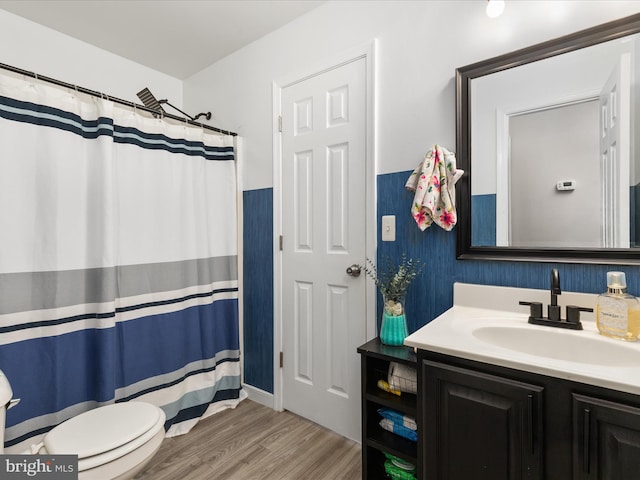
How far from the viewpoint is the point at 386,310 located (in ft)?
4.98

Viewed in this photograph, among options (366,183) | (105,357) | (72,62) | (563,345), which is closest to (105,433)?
(105,357)

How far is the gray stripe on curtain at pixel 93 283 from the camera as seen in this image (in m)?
1.45

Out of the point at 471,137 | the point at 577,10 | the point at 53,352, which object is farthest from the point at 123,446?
the point at 577,10

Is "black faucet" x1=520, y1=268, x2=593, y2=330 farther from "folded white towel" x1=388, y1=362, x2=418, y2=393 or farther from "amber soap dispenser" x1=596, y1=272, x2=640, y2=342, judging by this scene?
"folded white towel" x1=388, y1=362, x2=418, y2=393

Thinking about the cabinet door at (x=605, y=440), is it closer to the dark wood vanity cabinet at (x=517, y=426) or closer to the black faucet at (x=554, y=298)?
the dark wood vanity cabinet at (x=517, y=426)

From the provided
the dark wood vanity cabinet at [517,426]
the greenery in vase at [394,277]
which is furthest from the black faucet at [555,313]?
the greenery in vase at [394,277]

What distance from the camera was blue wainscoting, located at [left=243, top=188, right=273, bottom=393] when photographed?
223cm

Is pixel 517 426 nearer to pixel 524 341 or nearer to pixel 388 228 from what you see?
pixel 524 341

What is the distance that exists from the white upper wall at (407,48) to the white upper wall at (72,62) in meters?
0.94

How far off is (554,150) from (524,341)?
2.39 ft

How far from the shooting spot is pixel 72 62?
2.27 metres

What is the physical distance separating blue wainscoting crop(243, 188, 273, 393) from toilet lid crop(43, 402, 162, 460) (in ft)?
3.03

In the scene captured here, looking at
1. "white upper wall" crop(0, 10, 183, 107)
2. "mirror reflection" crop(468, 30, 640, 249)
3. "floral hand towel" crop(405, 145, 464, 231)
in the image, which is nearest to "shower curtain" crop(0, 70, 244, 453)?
"white upper wall" crop(0, 10, 183, 107)

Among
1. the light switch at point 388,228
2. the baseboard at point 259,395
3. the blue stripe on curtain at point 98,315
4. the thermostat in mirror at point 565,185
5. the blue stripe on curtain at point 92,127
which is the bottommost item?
the baseboard at point 259,395
